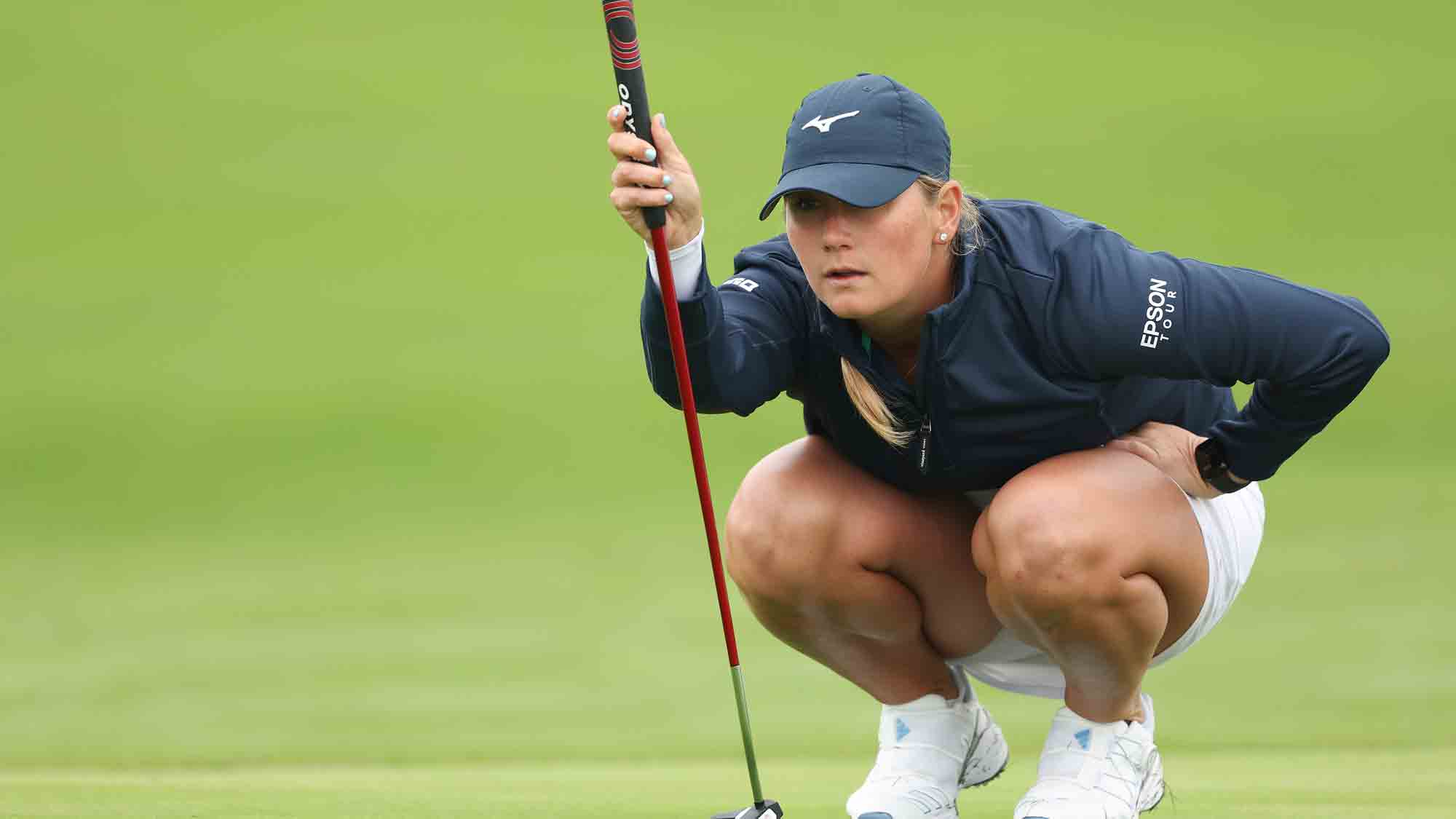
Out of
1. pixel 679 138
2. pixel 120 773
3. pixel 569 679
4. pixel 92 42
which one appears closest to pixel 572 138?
pixel 679 138

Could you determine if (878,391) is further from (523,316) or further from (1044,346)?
(523,316)

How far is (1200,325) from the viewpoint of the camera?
2.09m

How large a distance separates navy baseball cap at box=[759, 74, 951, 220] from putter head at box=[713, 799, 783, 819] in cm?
75

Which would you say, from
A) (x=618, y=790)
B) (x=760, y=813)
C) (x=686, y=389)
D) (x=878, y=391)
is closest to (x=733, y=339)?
(x=686, y=389)

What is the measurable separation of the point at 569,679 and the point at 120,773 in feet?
3.80

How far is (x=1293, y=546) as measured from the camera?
523 centimetres

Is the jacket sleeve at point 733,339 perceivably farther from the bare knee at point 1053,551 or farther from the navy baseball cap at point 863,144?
the bare knee at point 1053,551

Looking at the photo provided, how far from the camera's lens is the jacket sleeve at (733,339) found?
6.85 ft

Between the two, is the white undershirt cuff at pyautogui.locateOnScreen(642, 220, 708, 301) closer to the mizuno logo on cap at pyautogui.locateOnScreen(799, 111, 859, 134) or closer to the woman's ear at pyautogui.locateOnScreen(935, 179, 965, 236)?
the mizuno logo on cap at pyautogui.locateOnScreen(799, 111, 859, 134)

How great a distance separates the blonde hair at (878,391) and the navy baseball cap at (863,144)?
5 cm

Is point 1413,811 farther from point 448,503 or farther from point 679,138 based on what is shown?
point 679,138

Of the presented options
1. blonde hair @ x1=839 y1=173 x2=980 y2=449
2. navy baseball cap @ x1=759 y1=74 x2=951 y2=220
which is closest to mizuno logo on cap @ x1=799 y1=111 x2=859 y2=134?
navy baseball cap @ x1=759 y1=74 x2=951 y2=220

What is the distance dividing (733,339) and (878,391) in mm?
208

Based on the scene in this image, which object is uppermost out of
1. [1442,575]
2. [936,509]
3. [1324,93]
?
[1324,93]
